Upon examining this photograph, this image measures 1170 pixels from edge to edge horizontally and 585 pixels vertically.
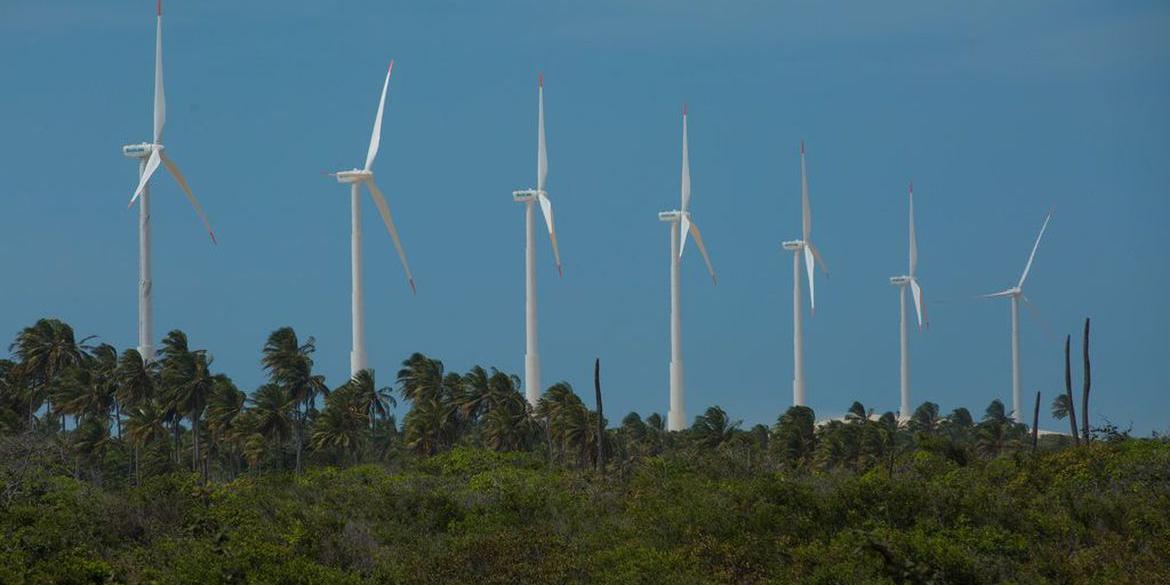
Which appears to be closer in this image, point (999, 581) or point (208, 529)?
point (999, 581)

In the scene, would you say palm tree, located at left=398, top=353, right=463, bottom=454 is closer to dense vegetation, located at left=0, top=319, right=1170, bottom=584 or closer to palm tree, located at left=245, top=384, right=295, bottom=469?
palm tree, located at left=245, top=384, right=295, bottom=469

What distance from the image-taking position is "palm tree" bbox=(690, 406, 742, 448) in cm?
12006

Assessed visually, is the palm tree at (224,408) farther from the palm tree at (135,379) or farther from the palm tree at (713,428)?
the palm tree at (713,428)

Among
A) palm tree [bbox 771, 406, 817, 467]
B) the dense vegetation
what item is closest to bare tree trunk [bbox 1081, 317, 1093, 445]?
the dense vegetation

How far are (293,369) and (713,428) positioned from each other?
29583 millimetres

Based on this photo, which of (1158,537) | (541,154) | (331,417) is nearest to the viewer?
(1158,537)

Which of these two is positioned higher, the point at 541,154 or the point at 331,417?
the point at 541,154

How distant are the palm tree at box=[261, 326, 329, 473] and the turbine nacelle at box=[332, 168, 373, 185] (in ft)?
Result: 35.8

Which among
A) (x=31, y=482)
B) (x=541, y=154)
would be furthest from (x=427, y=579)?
(x=541, y=154)

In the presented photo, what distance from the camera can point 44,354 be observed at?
122312mm

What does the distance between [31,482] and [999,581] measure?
28368 mm

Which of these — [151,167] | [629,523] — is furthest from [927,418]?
[629,523]

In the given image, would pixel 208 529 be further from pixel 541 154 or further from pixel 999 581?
pixel 541 154

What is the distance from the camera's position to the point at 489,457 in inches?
3364
